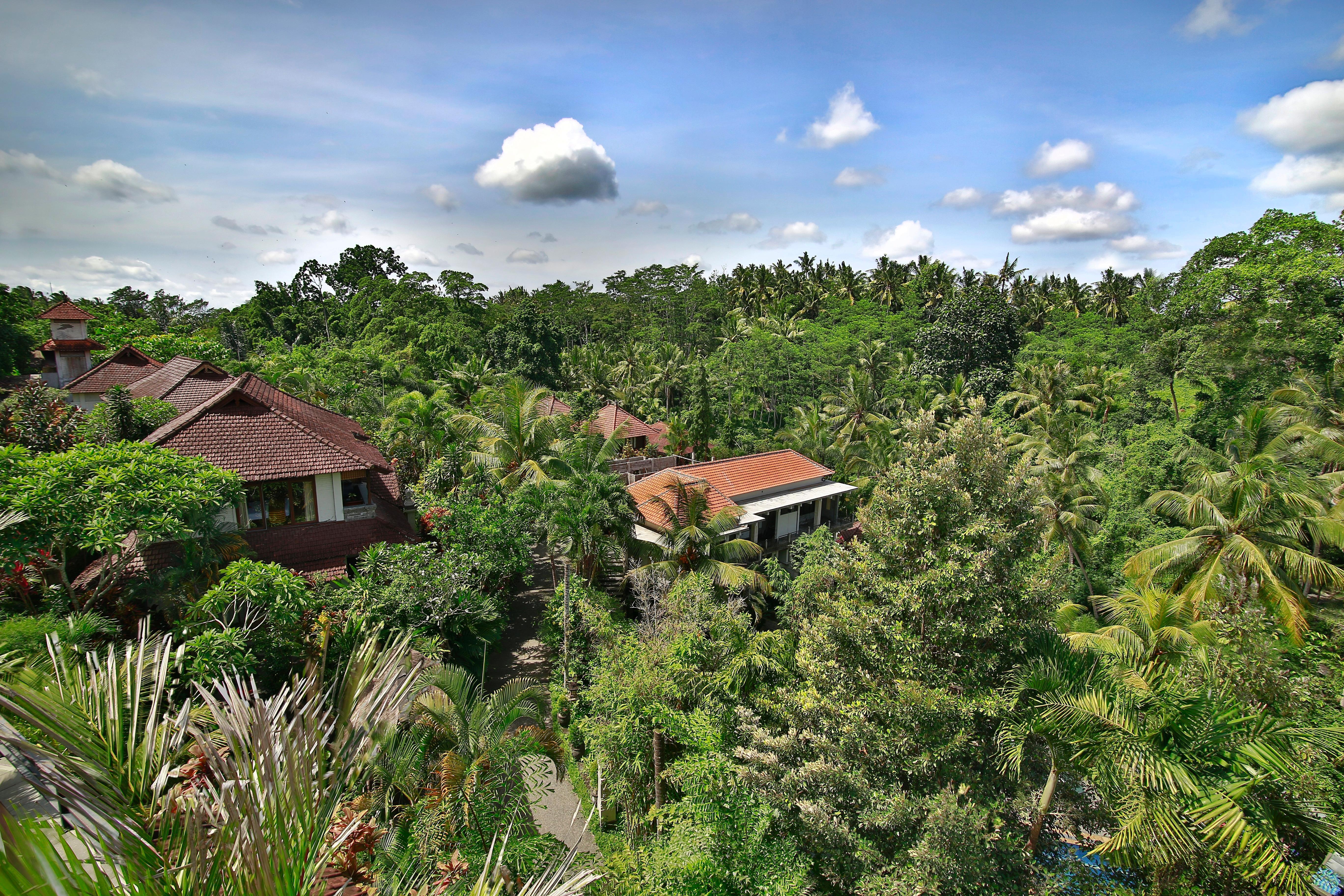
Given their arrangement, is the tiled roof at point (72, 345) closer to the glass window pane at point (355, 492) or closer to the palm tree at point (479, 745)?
the glass window pane at point (355, 492)

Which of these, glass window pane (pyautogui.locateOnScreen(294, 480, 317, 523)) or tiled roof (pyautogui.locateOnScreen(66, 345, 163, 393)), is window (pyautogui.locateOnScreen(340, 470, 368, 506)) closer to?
glass window pane (pyautogui.locateOnScreen(294, 480, 317, 523))

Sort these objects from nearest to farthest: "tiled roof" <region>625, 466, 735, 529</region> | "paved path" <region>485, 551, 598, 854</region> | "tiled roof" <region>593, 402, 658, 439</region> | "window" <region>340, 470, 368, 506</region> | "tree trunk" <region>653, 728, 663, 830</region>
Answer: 1. "tree trunk" <region>653, 728, 663, 830</region>
2. "paved path" <region>485, 551, 598, 854</region>
3. "window" <region>340, 470, 368, 506</region>
4. "tiled roof" <region>625, 466, 735, 529</region>
5. "tiled roof" <region>593, 402, 658, 439</region>

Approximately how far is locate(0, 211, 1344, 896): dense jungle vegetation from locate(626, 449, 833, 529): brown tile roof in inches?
61.4

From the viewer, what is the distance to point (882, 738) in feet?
27.7

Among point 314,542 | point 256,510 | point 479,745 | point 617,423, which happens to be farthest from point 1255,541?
point 256,510

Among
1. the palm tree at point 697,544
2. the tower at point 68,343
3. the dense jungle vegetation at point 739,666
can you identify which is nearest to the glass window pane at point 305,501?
the dense jungle vegetation at point 739,666

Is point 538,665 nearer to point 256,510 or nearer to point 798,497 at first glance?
point 256,510

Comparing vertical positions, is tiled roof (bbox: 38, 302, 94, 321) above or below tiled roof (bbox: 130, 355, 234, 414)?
above

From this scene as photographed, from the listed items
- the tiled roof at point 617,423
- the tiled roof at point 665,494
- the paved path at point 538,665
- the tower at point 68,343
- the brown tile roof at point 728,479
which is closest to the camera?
the paved path at point 538,665

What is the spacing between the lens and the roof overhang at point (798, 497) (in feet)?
70.5

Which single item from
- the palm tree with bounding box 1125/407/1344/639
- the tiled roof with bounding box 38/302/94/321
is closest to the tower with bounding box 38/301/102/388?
the tiled roof with bounding box 38/302/94/321

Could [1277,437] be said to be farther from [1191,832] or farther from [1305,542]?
[1191,832]

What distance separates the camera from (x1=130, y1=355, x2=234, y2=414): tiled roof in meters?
19.7

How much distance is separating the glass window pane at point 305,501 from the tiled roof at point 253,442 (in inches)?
24.1
